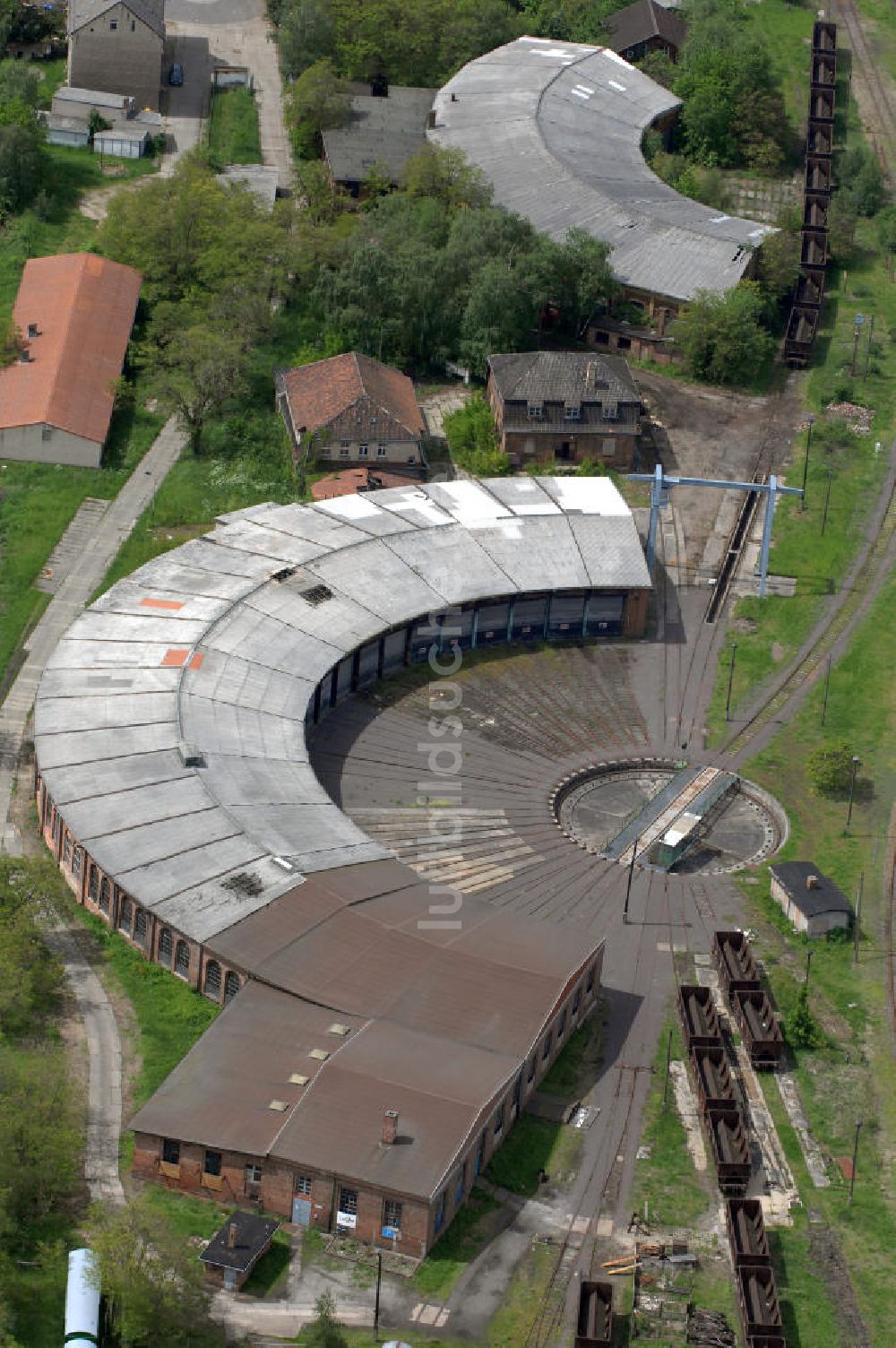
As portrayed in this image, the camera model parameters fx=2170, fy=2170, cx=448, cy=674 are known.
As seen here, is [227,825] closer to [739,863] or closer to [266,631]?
[266,631]

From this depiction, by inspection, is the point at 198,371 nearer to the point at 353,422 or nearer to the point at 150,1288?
the point at 353,422

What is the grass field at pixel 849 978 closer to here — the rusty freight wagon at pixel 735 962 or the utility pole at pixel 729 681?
the rusty freight wagon at pixel 735 962

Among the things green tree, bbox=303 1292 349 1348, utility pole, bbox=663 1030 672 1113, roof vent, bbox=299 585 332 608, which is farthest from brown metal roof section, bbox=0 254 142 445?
green tree, bbox=303 1292 349 1348

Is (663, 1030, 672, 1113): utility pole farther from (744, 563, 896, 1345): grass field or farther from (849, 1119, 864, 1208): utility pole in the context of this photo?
(849, 1119, 864, 1208): utility pole

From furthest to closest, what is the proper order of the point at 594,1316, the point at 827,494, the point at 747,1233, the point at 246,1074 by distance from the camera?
the point at 827,494
the point at 246,1074
the point at 747,1233
the point at 594,1316

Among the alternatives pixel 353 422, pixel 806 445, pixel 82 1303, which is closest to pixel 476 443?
pixel 353 422

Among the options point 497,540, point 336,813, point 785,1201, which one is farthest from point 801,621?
point 785,1201
